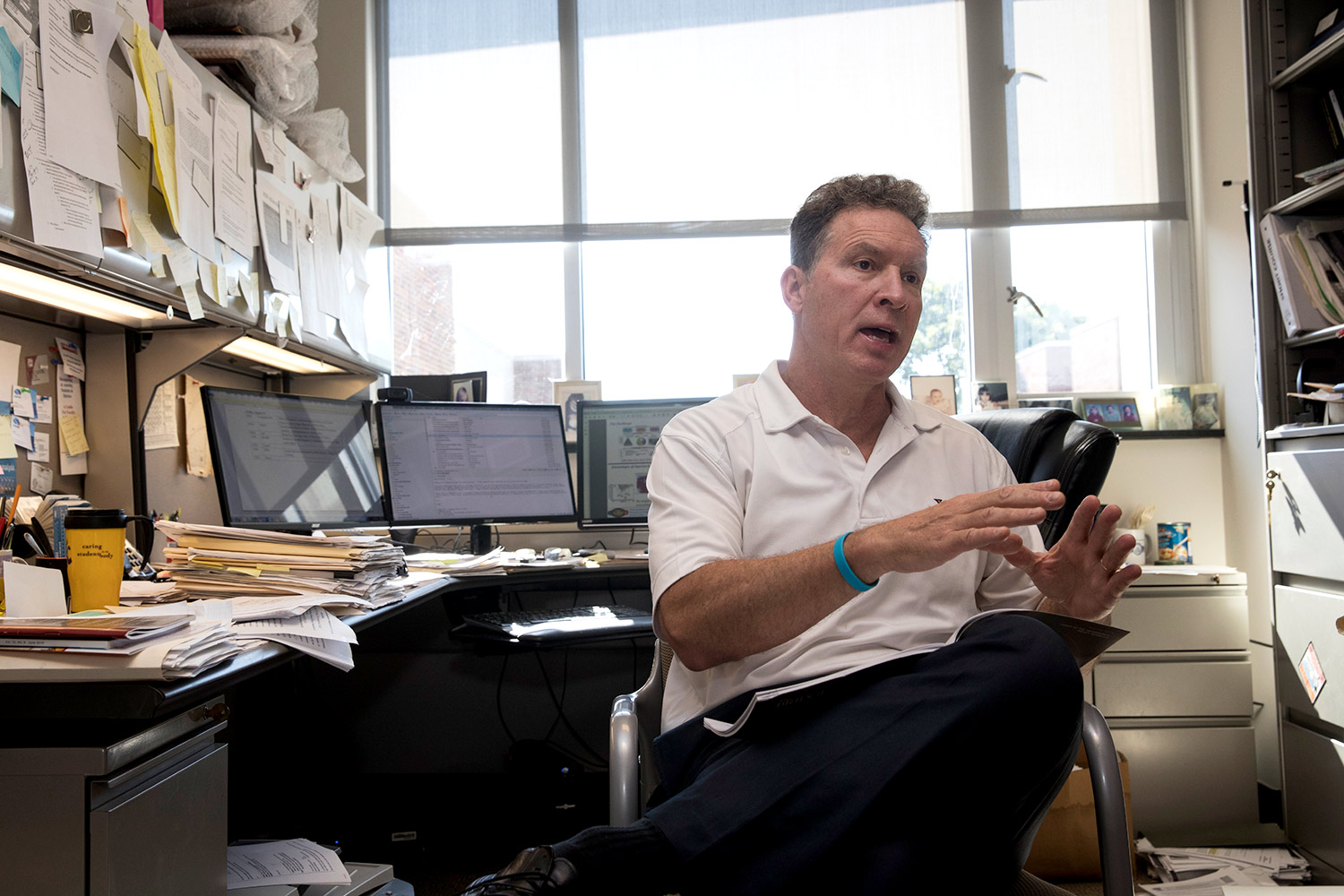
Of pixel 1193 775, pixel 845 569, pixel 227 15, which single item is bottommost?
pixel 1193 775

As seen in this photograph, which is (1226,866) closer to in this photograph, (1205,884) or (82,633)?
(1205,884)

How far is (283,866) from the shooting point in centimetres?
130

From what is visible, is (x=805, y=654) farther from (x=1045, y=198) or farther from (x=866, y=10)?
(x=866, y=10)

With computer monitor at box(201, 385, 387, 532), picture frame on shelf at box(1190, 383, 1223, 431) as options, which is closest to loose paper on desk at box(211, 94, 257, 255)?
computer monitor at box(201, 385, 387, 532)

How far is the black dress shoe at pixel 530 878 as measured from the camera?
0.82 m

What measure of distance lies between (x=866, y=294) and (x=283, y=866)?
122 centimetres

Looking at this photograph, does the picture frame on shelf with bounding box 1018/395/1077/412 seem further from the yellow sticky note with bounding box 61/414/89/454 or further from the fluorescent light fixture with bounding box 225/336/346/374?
the yellow sticky note with bounding box 61/414/89/454

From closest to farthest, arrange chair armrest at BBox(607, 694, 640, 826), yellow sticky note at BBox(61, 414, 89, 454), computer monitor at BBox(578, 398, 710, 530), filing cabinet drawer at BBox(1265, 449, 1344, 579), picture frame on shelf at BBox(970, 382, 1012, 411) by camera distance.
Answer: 1. chair armrest at BBox(607, 694, 640, 826)
2. yellow sticky note at BBox(61, 414, 89, 454)
3. filing cabinet drawer at BBox(1265, 449, 1344, 579)
4. computer monitor at BBox(578, 398, 710, 530)
5. picture frame on shelf at BBox(970, 382, 1012, 411)

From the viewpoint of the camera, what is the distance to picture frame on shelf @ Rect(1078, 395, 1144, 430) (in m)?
2.83

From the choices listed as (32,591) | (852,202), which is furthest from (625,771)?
(852,202)

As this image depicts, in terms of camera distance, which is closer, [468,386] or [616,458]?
[616,458]

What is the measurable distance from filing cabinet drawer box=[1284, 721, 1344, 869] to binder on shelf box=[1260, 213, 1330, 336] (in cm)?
96

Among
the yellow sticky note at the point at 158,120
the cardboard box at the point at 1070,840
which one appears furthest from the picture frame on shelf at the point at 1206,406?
the yellow sticky note at the point at 158,120

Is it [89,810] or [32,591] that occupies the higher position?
[32,591]
